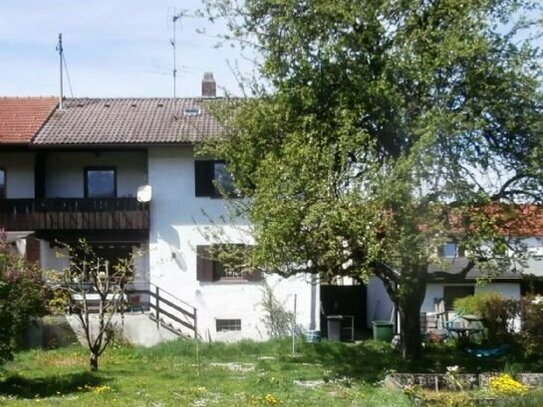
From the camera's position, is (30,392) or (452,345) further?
(452,345)

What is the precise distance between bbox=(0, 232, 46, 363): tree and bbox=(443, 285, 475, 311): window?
21.0 meters

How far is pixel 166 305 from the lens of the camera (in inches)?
1174

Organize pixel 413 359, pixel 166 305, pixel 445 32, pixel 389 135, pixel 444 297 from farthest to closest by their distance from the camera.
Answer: pixel 444 297, pixel 166 305, pixel 413 359, pixel 389 135, pixel 445 32

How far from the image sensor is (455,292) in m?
→ 36.8

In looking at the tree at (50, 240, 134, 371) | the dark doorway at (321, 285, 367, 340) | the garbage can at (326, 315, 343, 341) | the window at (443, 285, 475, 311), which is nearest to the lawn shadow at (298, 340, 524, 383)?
the garbage can at (326, 315, 343, 341)

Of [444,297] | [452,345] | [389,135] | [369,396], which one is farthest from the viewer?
[444,297]

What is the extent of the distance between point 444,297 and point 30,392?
73.3 ft

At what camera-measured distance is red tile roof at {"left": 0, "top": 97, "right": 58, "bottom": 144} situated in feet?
103

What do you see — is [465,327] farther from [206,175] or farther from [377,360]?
[206,175]

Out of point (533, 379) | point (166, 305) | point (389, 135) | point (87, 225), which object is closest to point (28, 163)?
point (87, 225)

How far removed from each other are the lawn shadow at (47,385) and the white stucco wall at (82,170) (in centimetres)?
1227

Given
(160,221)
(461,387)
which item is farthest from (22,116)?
(461,387)

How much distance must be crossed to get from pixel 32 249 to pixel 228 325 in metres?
7.31

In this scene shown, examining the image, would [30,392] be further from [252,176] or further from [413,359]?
[413,359]
